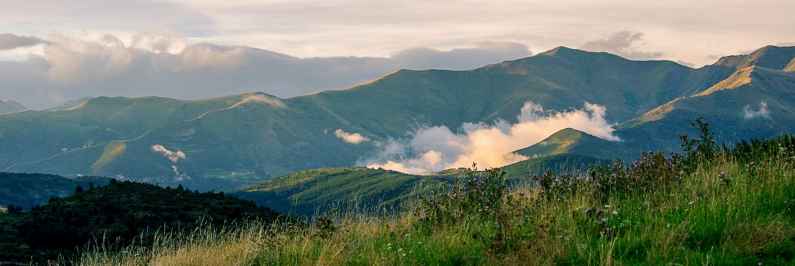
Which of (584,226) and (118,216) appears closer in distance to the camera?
(584,226)

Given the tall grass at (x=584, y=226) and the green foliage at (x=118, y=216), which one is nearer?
the tall grass at (x=584, y=226)

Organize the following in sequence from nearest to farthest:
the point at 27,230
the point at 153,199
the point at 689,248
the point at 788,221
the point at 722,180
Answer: the point at 689,248 < the point at 788,221 < the point at 722,180 < the point at 27,230 < the point at 153,199

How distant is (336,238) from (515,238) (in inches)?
153

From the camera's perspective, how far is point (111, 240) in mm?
31297

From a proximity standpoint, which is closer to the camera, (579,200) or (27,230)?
(579,200)

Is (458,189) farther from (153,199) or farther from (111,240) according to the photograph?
(153,199)

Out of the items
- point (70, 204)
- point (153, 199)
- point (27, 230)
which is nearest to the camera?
point (27, 230)

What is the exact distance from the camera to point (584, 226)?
36.7 feet

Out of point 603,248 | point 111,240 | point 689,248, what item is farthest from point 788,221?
point 111,240

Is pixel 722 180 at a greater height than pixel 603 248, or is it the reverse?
pixel 722 180

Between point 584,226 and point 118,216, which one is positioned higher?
point 584,226

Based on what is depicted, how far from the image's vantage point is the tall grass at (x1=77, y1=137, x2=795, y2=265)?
31.9ft

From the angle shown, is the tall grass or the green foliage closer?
the tall grass

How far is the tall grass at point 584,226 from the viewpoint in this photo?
9.73m
